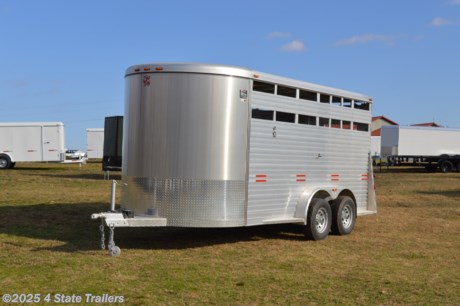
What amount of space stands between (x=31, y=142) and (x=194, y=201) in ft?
80.3

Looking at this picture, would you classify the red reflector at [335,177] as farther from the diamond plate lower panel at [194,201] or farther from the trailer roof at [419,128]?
the trailer roof at [419,128]

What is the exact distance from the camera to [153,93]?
855 centimetres

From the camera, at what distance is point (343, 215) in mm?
10695

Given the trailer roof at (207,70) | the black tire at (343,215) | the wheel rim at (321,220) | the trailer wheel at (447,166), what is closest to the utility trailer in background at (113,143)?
the black tire at (343,215)

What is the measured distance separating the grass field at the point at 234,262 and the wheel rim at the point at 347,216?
284mm

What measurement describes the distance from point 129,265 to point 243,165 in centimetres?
238

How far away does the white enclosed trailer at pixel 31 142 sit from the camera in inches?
1196

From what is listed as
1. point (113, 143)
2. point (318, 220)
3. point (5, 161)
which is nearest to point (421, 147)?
point (113, 143)

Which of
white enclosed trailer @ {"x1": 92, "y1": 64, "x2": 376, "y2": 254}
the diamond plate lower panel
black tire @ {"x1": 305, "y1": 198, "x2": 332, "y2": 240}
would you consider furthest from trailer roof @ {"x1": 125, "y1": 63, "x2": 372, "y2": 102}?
black tire @ {"x1": 305, "y1": 198, "x2": 332, "y2": 240}

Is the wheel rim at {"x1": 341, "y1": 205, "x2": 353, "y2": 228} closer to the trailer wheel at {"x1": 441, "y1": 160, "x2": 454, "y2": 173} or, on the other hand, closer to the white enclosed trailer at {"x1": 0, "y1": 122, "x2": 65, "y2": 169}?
the white enclosed trailer at {"x1": 0, "y1": 122, "x2": 65, "y2": 169}

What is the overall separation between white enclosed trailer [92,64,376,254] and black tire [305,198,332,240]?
3 centimetres

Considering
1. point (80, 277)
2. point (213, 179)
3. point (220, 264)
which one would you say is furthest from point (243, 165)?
point (80, 277)

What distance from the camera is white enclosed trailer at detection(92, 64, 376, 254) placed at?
8422mm

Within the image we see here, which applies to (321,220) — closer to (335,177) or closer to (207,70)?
(335,177)
